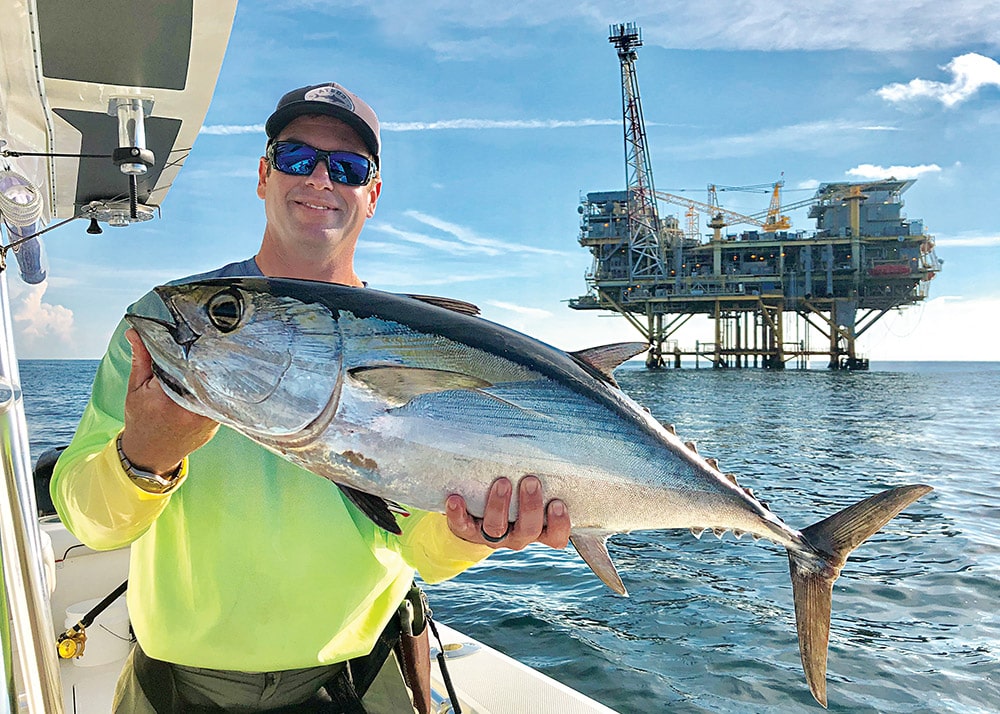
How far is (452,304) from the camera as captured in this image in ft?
5.81

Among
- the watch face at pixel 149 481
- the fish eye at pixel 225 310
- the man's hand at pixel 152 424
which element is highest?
the fish eye at pixel 225 310

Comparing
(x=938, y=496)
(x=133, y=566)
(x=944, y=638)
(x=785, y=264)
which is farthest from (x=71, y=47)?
(x=785, y=264)

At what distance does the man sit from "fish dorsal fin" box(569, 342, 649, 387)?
390 millimetres

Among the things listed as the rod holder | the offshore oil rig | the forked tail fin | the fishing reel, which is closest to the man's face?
the forked tail fin

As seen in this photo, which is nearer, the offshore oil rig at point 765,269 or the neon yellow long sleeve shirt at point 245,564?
the neon yellow long sleeve shirt at point 245,564

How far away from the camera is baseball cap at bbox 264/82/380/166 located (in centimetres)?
228

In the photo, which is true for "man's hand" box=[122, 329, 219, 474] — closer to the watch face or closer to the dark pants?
the watch face

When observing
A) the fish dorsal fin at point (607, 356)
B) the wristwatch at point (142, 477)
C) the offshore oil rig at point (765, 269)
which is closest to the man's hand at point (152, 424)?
the wristwatch at point (142, 477)

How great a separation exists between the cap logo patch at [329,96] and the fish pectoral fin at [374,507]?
54.5 inches

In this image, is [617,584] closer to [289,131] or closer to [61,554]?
[289,131]

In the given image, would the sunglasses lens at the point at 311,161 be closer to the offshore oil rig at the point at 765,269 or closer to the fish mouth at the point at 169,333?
the fish mouth at the point at 169,333

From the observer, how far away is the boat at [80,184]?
2.26m

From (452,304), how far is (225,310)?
551 millimetres

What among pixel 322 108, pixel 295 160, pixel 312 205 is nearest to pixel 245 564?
pixel 312 205
